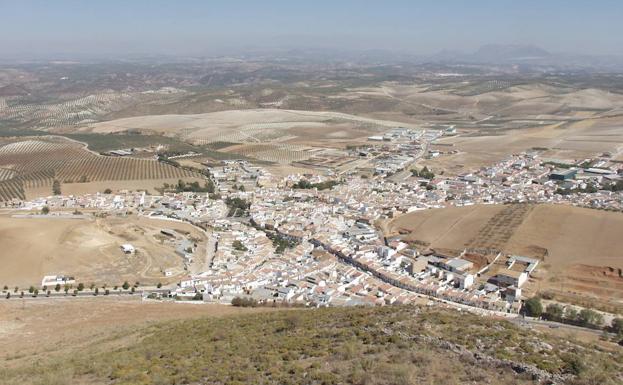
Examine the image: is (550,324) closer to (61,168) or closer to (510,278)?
(510,278)

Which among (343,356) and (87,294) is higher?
(343,356)

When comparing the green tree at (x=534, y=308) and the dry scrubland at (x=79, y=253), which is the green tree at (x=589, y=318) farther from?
the dry scrubland at (x=79, y=253)

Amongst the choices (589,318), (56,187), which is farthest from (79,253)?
(589,318)

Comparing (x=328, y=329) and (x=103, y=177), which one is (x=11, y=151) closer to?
(x=103, y=177)

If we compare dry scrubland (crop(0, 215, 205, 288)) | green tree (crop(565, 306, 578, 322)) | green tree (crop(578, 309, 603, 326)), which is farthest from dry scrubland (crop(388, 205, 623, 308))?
dry scrubland (crop(0, 215, 205, 288))

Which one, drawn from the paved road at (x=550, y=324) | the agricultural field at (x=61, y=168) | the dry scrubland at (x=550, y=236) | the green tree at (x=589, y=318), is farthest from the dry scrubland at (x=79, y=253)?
the green tree at (x=589, y=318)
